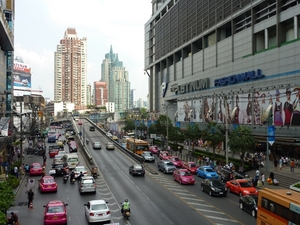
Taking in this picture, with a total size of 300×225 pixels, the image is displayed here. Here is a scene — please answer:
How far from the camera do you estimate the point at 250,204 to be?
80.0ft

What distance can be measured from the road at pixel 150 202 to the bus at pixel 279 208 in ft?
13.3

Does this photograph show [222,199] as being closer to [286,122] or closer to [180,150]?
[286,122]

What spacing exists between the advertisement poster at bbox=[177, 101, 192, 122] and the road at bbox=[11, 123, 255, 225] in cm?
4648

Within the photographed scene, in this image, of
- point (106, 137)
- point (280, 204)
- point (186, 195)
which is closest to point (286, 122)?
point (186, 195)

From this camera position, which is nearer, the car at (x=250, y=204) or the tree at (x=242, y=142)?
the car at (x=250, y=204)

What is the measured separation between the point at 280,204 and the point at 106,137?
261 ft

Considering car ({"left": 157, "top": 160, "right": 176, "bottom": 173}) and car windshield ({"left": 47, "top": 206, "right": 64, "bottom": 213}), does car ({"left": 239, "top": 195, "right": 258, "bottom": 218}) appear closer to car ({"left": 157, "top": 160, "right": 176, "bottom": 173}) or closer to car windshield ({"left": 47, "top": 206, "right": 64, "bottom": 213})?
car windshield ({"left": 47, "top": 206, "right": 64, "bottom": 213})

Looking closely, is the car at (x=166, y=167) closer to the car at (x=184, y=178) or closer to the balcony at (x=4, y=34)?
the car at (x=184, y=178)

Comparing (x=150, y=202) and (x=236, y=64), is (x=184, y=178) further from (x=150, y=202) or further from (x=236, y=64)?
(x=236, y=64)

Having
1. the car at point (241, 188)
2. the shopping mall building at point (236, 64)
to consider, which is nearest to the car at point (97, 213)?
the car at point (241, 188)

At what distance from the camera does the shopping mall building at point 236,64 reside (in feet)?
169

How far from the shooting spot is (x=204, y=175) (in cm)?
4053

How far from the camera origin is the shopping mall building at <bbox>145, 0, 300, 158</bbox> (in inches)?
2026

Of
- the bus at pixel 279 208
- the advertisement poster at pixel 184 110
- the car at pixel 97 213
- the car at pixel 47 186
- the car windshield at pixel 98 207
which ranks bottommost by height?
the car at pixel 47 186
